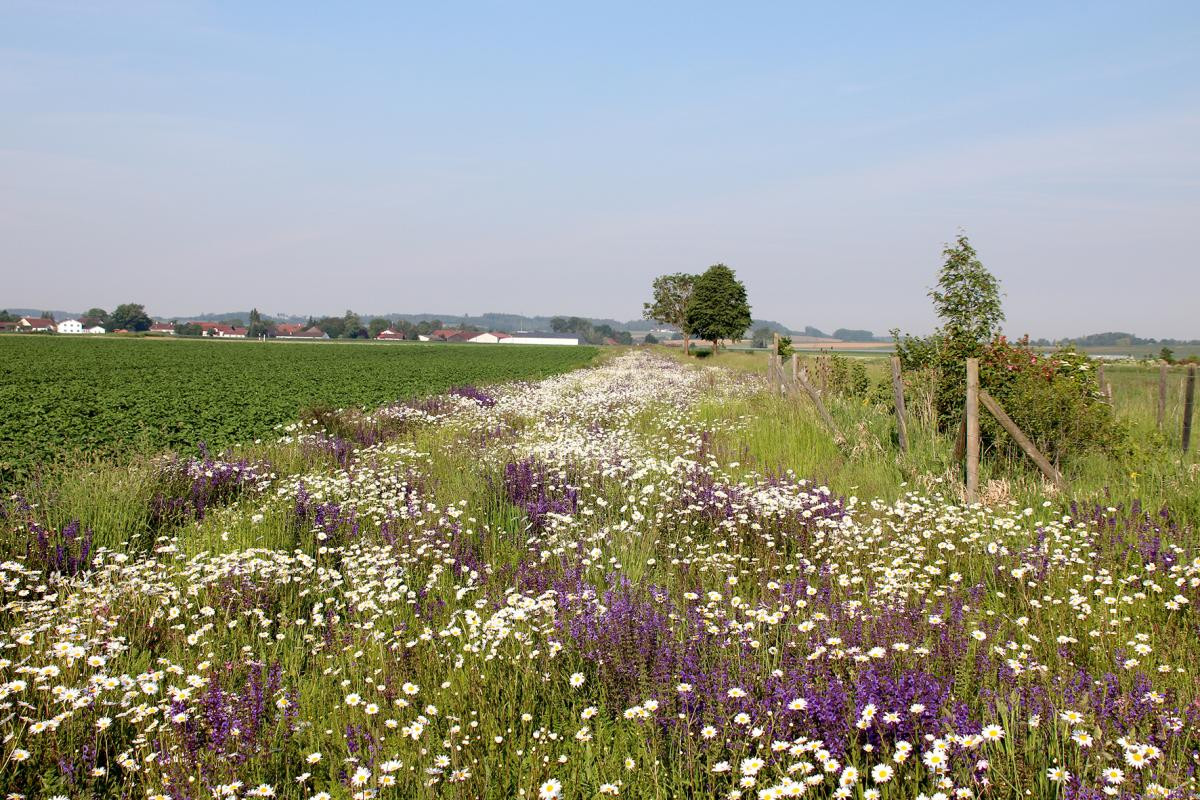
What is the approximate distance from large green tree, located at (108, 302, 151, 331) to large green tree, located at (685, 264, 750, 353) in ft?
483

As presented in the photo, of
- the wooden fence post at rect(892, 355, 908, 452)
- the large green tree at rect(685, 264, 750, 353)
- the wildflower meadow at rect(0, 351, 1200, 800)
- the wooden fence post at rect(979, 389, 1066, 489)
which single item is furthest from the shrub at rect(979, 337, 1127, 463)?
the large green tree at rect(685, 264, 750, 353)

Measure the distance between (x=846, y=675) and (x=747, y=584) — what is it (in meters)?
1.85

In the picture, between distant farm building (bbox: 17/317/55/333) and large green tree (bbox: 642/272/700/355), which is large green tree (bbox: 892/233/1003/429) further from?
distant farm building (bbox: 17/317/55/333)

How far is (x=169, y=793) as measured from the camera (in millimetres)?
3053

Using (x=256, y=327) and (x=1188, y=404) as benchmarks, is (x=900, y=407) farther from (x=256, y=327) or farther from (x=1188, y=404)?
(x=256, y=327)

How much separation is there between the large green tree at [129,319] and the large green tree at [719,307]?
483 ft

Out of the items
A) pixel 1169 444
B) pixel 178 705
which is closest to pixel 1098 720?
pixel 178 705

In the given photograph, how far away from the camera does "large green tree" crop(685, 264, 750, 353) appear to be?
8725cm

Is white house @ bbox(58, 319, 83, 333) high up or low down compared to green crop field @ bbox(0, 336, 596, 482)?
up

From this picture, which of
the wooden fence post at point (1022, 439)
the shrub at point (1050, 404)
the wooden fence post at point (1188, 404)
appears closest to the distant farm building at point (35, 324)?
the shrub at point (1050, 404)

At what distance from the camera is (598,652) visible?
4.01 m

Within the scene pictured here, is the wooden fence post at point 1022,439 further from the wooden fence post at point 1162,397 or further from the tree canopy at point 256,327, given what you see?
the tree canopy at point 256,327

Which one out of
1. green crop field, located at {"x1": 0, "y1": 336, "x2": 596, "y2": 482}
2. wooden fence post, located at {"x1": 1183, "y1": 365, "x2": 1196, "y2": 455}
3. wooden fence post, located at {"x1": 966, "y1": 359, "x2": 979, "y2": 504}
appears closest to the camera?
wooden fence post, located at {"x1": 966, "y1": 359, "x2": 979, "y2": 504}

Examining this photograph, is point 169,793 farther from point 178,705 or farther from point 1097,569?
point 1097,569
